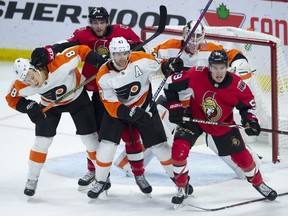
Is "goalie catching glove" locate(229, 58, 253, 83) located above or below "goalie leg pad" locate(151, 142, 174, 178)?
above

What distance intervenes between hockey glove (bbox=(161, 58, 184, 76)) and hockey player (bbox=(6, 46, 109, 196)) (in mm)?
399

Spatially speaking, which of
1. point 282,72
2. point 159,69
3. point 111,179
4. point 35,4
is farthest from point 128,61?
point 35,4

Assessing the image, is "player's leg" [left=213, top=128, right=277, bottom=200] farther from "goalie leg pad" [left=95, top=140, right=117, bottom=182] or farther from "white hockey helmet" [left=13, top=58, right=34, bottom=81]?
"white hockey helmet" [left=13, top=58, right=34, bottom=81]

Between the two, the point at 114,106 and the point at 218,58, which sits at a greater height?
the point at 218,58

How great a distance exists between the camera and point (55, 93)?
206 inches

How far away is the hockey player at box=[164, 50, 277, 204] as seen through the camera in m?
4.98

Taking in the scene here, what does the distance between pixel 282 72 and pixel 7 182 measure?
1.91 metres

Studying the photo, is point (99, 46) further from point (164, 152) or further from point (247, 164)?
point (247, 164)

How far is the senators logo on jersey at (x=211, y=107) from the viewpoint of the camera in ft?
16.5

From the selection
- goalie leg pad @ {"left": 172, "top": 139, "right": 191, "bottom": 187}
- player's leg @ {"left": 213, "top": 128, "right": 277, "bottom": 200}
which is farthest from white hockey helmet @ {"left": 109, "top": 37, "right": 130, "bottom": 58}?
player's leg @ {"left": 213, "top": 128, "right": 277, "bottom": 200}

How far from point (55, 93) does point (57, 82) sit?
7cm

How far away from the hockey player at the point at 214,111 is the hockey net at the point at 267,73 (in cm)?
90

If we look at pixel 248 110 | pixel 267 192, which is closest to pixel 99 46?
pixel 248 110

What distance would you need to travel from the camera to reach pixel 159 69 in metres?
5.14
